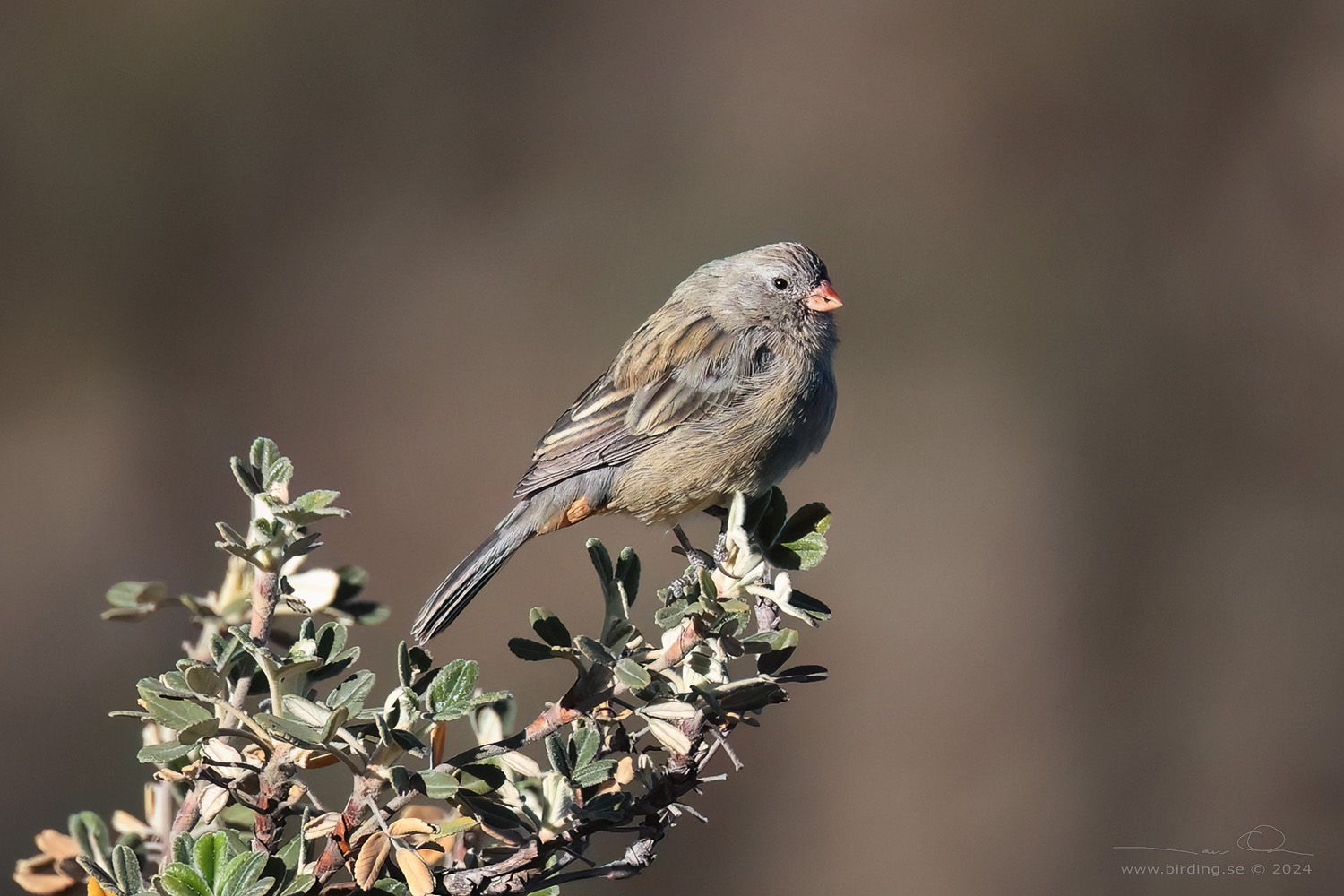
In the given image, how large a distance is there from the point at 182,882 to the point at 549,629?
18.1 inches

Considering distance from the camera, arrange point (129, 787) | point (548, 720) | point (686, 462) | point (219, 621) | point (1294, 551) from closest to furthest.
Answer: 1. point (548, 720)
2. point (219, 621)
3. point (686, 462)
4. point (129, 787)
5. point (1294, 551)

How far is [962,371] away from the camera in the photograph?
513 cm

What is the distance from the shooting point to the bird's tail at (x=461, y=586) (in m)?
2.55

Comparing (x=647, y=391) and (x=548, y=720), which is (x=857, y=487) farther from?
(x=548, y=720)

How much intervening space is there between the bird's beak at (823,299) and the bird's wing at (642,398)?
1.04 feet

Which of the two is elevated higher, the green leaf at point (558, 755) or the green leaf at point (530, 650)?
the green leaf at point (530, 650)

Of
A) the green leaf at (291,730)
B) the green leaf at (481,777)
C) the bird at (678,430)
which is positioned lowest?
the green leaf at (481,777)

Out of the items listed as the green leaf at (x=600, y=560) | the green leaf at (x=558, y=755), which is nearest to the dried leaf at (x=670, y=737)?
the green leaf at (x=558, y=755)

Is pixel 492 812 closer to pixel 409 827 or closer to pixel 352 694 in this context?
pixel 409 827

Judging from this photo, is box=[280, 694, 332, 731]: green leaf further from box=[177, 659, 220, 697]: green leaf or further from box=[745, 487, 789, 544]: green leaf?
box=[745, 487, 789, 544]: green leaf

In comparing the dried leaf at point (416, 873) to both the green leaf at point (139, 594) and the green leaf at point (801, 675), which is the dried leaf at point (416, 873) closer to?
the green leaf at point (801, 675)

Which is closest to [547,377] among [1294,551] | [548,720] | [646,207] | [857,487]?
[646,207]

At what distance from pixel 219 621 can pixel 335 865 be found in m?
0.52

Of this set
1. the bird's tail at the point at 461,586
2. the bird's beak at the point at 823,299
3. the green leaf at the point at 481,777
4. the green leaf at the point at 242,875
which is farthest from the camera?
the bird's beak at the point at 823,299
